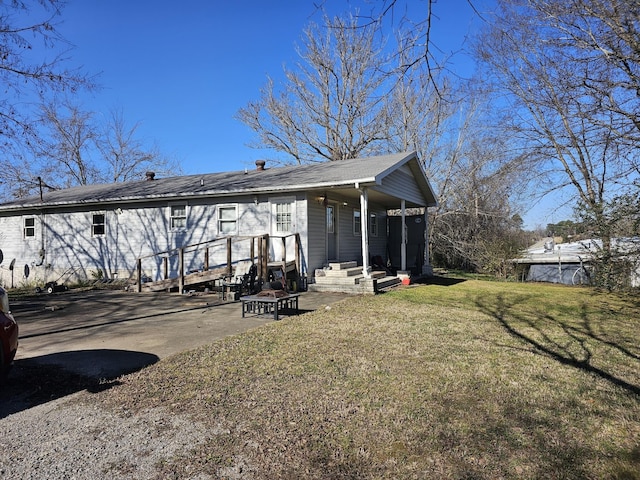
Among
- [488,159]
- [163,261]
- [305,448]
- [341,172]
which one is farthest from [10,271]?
[488,159]

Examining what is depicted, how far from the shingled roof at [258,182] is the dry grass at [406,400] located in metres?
5.31

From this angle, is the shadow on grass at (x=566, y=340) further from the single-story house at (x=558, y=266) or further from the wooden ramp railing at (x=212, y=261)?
the single-story house at (x=558, y=266)

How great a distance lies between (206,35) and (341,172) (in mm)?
5103

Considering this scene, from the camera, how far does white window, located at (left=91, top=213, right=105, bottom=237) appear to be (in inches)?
580

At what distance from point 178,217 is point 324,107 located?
14369mm

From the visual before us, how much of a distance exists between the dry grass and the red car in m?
1.04

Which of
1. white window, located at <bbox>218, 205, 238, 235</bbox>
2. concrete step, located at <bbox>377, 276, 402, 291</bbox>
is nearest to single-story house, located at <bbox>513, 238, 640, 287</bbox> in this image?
concrete step, located at <bbox>377, 276, 402, 291</bbox>

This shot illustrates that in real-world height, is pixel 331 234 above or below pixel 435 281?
above

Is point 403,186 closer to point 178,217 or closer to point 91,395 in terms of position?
point 178,217

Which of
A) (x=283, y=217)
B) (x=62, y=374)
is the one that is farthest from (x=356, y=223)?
(x=62, y=374)

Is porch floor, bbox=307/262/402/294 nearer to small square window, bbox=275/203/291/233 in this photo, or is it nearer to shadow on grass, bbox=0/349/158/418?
small square window, bbox=275/203/291/233

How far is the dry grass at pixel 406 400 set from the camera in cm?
246

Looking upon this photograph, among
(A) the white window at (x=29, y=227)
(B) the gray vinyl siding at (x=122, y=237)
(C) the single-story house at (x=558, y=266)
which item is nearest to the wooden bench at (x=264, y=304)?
(B) the gray vinyl siding at (x=122, y=237)

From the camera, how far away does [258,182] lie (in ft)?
40.0
